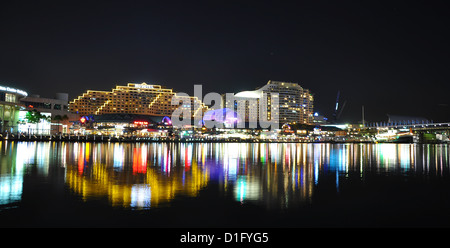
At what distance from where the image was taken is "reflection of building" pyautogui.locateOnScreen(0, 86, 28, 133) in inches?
2972

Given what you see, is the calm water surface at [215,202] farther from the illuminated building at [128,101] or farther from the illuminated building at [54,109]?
the illuminated building at [128,101]

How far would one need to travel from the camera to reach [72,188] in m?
11.3

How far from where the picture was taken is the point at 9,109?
78625 mm

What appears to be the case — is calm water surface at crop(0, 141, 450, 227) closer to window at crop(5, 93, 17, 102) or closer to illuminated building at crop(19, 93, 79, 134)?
window at crop(5, 93, 17, 102)

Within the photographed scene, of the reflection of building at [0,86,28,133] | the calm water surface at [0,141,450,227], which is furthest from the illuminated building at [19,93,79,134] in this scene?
the calm water surface at [0,141,450,227]

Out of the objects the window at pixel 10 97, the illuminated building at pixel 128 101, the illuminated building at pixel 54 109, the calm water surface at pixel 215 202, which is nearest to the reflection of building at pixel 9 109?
the window at pixel 10 97

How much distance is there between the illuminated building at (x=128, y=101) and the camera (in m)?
162

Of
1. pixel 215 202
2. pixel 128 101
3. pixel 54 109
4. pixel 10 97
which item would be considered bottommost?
pixel 215 202

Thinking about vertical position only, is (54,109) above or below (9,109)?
above

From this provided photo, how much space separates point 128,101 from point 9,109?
3898 inches

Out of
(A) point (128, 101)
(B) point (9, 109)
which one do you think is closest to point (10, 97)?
(B) point (9, 109)

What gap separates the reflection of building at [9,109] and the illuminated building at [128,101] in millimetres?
76071

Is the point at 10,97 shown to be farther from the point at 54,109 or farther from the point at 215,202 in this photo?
the point at 215,202
